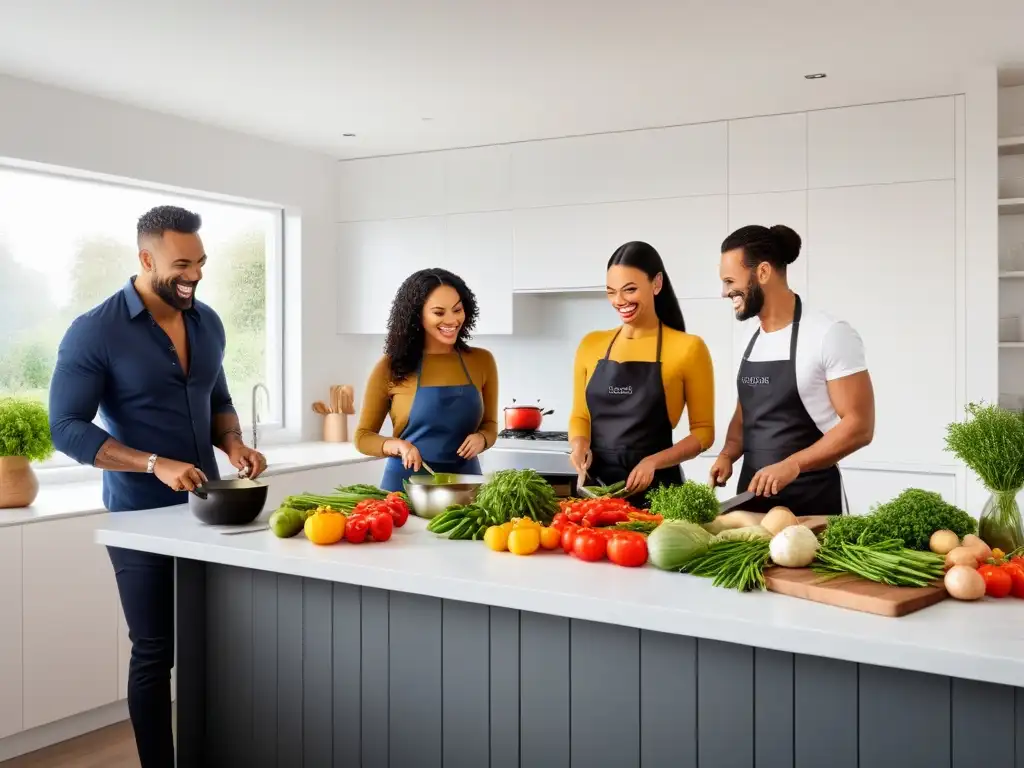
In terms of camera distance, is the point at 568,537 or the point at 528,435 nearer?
the point at 568,537

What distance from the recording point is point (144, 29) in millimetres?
3701

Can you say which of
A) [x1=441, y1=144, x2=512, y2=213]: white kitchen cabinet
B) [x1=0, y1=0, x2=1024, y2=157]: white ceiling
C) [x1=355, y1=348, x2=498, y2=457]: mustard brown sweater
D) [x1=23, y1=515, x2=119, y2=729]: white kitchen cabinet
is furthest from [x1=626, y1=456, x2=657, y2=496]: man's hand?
[x1=441, y1=144, x2=512, y2=213]: white kitchen cabinet

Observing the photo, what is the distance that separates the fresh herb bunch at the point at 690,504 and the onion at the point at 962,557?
55cm

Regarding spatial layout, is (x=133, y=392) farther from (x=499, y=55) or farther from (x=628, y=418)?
(x=499, y=55)

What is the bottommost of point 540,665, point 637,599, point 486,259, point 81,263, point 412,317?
point 540,665

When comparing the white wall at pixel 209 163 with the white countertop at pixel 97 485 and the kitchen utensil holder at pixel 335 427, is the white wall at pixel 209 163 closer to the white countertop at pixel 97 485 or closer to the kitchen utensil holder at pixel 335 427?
the kitchen utensil holder at pixel 335 427

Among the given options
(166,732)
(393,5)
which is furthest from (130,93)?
(166,732)

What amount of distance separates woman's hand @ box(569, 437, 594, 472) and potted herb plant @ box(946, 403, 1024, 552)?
1338 millimetres

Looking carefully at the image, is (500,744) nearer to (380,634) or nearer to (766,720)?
(380,634)

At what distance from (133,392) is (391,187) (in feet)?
11.0

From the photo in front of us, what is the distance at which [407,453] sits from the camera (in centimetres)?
317

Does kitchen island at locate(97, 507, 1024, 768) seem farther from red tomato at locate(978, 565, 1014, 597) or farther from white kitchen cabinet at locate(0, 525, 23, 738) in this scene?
white kitchen cabinet at locate(0, 525, 23, 738)

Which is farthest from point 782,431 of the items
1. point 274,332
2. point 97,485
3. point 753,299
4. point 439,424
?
point 274,332

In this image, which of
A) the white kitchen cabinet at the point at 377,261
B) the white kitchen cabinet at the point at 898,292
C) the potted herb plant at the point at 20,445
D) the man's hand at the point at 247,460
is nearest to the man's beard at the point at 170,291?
the man's hand at the point at 247,460
